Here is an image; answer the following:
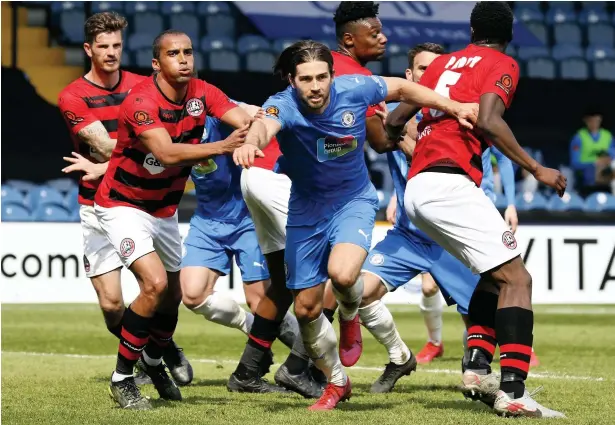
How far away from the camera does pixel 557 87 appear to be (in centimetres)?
2141

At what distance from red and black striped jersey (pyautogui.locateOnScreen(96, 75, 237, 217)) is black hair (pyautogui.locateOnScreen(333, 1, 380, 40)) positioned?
1236 millimetres

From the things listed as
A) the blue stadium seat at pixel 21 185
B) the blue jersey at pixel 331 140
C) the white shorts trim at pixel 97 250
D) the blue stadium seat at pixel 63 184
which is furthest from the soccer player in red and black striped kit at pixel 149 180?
the blue stadium seat at pixel 63 184

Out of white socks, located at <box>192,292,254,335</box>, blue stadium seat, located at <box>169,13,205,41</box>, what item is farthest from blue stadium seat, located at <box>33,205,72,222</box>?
white socks, located at <box>192,292,254,335</box>

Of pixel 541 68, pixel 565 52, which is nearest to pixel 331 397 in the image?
pixel 541 68

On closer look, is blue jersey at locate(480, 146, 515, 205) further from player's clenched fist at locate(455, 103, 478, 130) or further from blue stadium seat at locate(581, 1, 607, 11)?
blue stadium seat at locate(581, 1, 607, 11)

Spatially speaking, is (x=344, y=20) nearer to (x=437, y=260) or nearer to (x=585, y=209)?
(x=437, y=260)

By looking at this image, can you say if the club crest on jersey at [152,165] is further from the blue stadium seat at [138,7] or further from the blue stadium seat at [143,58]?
the blue stadium seat at [138,7]

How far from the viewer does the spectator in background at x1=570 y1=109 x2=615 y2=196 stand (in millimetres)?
18672

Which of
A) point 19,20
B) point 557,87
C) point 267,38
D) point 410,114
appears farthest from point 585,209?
point 410,114

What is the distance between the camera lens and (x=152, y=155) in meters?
6.80

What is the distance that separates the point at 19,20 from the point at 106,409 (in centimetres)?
1395

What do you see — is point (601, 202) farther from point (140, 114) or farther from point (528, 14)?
point (140, 114)

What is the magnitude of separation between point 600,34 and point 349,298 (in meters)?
16.9

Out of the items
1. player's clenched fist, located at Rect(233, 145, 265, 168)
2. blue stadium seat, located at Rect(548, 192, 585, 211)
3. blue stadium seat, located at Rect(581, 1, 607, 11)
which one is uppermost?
blue stadium seat, located at Rect(581, 1, 607, 11)
